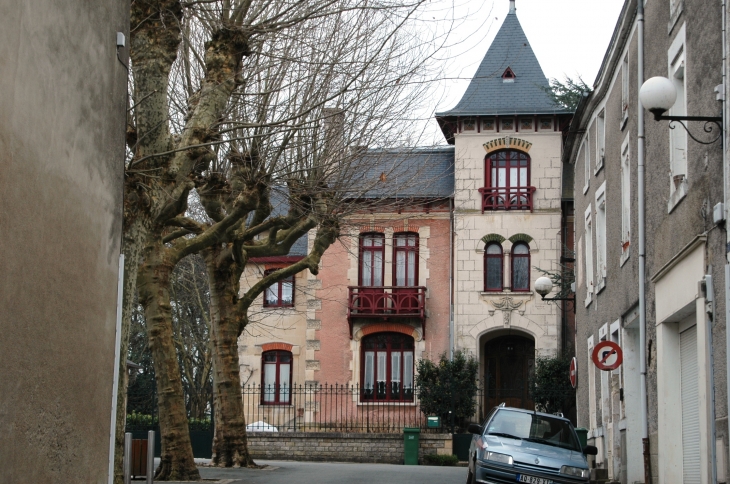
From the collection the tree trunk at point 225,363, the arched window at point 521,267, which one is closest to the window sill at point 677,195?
the tree trunk at point 225,363

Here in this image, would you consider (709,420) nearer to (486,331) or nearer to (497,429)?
(497,429)

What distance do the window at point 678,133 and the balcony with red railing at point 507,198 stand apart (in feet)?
72.2

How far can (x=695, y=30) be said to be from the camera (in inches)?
518

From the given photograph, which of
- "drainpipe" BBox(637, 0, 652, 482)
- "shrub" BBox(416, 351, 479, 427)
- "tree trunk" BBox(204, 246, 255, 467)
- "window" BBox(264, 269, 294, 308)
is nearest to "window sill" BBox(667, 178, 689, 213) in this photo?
"drainpipe" BBox(637, 0, 652, 482)

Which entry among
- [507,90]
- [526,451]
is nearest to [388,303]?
[507,90]

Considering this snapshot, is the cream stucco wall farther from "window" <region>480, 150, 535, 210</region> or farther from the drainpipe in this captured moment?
the drainpipe

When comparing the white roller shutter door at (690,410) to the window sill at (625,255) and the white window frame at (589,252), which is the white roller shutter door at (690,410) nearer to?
the window sill at (625,255)

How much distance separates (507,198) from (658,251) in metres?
21.2

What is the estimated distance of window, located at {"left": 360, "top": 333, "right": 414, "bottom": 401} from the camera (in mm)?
36781

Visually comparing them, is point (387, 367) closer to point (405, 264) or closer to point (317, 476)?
point (405, 264)

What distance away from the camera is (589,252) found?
25016mm

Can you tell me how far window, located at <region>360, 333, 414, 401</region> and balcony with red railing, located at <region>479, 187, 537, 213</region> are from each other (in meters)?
5.64

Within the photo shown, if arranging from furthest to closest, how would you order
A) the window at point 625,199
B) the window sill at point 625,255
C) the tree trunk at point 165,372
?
the window at point 625,199
the window sill at point 625,255
the tree trunk at point 165,372

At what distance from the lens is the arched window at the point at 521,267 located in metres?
36.7
